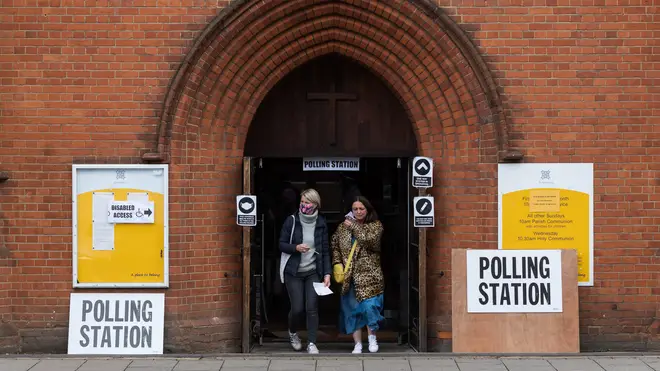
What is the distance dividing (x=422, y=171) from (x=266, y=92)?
1861 mm

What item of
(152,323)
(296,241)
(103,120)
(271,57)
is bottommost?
(152,323)

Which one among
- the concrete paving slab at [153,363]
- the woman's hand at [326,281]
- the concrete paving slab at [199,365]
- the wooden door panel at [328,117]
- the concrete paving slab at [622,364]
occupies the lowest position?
the concrete paving slab at [199,365]

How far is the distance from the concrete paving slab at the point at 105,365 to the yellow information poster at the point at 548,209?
3.92m

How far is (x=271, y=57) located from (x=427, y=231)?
247 centimetres

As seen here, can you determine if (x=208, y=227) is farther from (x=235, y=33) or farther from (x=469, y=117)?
(x=469, y=117)

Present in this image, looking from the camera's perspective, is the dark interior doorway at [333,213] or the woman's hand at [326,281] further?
the dark interior doorway at [333,213]

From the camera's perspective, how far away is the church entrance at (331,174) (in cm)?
841

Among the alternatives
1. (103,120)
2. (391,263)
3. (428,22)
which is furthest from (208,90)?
(391,263)

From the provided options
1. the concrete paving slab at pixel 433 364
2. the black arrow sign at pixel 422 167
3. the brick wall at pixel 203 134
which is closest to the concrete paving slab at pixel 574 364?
the brick wall at pixel 203 134

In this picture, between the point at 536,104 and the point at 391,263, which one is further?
the point at 391,263

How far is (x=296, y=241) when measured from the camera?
26.2 feet

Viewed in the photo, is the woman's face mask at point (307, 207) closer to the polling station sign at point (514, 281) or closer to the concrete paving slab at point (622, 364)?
the polling station sign at point (514, 281)

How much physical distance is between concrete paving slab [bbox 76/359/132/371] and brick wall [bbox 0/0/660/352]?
1.65ft

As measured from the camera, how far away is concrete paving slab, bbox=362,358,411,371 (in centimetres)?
724
